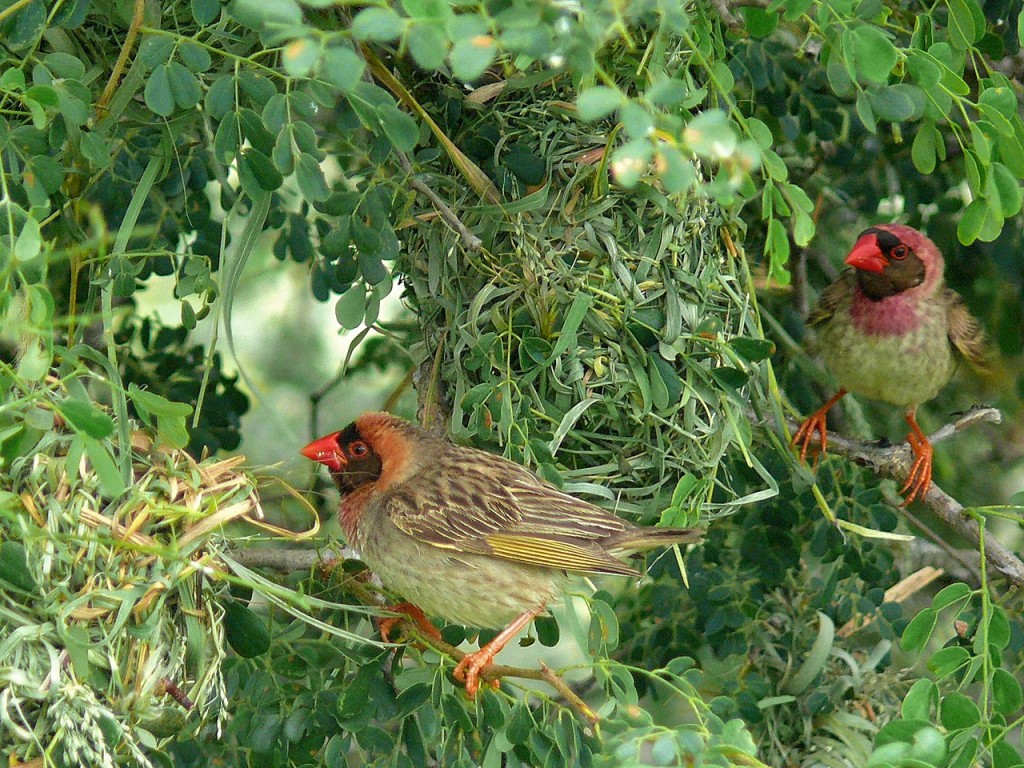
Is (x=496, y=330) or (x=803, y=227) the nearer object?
(x=803, y=227)

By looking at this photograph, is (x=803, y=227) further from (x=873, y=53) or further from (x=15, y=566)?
(x=15, y=566)

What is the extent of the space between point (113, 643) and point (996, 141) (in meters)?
1.86

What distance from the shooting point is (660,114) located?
1.74 m

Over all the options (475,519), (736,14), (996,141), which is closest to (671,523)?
(475,519)

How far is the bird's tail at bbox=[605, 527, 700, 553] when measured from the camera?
2.58 meters

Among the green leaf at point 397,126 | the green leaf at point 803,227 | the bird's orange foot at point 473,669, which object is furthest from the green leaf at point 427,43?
the bird's orange foot at point 473,669

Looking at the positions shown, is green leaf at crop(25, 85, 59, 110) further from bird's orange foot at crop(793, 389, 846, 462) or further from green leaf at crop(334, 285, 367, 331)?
bird's orange foot at crop(793, 389, 846, 462)

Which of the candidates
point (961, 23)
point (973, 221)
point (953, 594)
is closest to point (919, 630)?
point (953, 594)

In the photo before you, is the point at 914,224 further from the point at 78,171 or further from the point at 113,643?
the point at 113,643

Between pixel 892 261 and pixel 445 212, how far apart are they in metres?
1.55

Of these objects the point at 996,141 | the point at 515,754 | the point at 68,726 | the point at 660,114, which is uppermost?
the point at 660,114

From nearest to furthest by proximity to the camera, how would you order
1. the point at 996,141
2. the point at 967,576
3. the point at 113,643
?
the point at 113,643 < the point at 996,141 < the point at 967,576

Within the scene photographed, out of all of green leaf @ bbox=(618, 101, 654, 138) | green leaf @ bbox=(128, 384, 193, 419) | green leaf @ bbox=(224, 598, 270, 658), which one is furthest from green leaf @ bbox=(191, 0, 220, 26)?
green leaf @ bbox=(224, 598, 270, 658)

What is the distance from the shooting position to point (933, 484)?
3299mm
